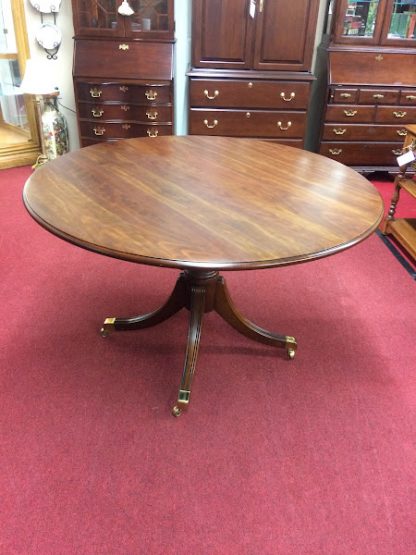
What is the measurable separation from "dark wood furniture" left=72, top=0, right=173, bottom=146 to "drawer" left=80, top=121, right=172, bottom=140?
126 mm

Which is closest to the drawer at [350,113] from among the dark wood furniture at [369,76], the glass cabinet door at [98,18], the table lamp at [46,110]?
the dark wood furniture at [369,76]

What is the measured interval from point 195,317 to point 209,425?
0.39 metres

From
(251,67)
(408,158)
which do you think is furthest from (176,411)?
(251,67)

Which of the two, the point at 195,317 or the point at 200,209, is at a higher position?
the point at 200,209

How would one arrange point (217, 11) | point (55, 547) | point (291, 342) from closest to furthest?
point (55, 547), point (291, 342), point (217, 11)

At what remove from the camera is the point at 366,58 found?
3.46 metres

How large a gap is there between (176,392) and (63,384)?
0.43 meters

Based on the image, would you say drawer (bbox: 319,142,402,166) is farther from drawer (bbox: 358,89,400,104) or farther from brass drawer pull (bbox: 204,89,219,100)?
brass drawer pull (bbox: 204,89,219,100)

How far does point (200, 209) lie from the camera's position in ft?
4.45

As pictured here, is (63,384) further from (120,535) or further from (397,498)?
(397,498)

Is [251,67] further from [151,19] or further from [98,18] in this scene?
[98,18]

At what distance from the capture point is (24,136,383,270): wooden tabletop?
114 cm

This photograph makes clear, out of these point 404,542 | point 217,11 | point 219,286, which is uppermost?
point 217,11

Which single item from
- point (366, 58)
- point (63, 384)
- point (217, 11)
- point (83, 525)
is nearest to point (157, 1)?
point (217, 11)
